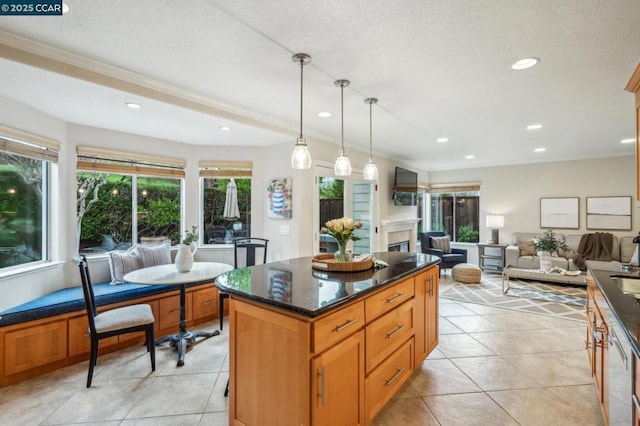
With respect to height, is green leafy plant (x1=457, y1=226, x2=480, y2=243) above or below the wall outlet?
below

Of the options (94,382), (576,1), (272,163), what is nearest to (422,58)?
(576,1)

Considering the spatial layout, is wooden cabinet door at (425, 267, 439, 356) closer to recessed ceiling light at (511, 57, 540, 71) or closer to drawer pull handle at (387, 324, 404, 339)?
drawer pull handle at (387, 324, 404, 339)

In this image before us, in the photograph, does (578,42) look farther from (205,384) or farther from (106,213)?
(106,213)

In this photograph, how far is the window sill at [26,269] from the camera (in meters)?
2.68

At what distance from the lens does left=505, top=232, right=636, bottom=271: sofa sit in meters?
5.58

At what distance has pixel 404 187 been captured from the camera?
6156 mm

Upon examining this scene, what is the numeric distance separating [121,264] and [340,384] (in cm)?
297

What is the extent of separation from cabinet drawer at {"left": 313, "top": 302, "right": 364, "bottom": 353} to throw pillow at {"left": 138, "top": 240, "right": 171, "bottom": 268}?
9.67 ft

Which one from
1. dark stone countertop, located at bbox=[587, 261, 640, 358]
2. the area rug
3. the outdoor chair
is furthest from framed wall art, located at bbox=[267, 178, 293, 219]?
dark stone countertop, located at bbox=[587, 261, 640, 358]

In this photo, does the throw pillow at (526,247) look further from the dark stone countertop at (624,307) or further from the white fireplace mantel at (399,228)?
the dark stone countertop at (624,307)

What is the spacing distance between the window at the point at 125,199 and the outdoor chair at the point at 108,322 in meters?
1.32

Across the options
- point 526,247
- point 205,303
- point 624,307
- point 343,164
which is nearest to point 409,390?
point 624,307

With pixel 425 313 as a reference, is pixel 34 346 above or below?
below

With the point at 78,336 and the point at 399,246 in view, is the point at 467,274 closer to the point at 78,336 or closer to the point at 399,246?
the point at 399,246
